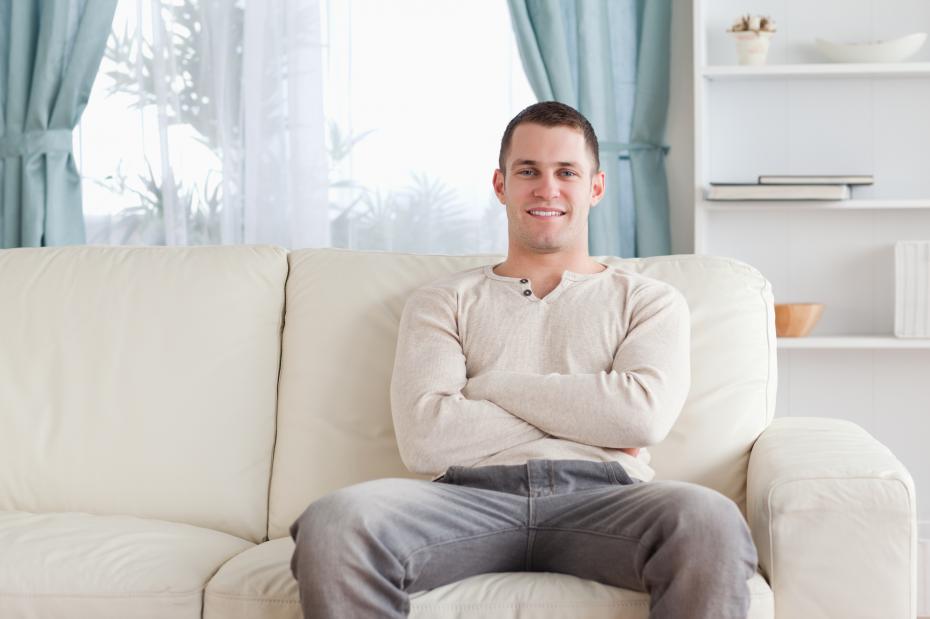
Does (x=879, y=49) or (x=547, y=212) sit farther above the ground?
(x=879, y=49)

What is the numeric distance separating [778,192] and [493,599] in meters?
1.68

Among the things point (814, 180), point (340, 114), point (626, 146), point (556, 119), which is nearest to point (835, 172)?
point (814, 180)

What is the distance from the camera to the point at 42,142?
3.38m

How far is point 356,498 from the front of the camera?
5.48 feet

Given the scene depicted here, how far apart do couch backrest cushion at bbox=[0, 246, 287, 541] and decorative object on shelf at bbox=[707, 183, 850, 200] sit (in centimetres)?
125

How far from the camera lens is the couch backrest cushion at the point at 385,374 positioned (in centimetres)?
209

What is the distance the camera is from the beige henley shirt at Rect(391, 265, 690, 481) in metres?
1.88

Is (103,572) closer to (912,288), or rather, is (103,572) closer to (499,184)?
(499,184)

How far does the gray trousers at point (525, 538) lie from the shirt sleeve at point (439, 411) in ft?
0.15

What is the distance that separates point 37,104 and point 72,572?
1975 mm

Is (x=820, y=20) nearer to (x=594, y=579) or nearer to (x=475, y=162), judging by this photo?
(x=475, y=162)

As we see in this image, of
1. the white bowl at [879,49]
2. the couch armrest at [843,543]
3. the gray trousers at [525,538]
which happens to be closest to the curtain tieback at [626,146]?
the white bowl at [879,49]

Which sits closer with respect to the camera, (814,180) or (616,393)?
(616,393)

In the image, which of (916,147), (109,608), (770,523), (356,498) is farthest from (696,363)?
(916,147)
